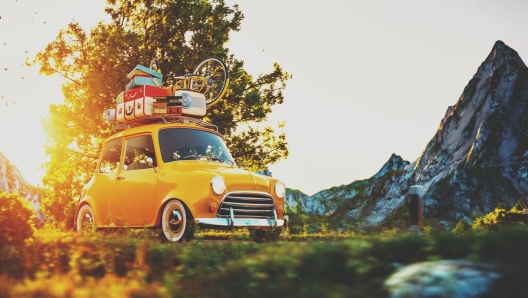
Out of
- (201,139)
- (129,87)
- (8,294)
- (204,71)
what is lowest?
(8,294)

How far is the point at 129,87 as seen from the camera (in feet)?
49.3

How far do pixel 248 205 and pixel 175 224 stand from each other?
129 centimetres

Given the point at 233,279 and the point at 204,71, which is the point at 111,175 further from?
the point at 233,279

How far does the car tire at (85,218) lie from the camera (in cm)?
1342

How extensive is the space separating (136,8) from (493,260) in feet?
91.7

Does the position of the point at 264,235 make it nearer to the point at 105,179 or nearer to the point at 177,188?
the point at 177,188

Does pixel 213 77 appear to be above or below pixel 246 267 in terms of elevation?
above

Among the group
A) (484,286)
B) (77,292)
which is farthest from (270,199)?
(484,286)

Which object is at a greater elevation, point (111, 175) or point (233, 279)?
point (111, 175)

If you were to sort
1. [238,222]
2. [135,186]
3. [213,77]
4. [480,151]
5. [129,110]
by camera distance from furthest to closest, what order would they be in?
[480,151]
[213,77]
[129,110]
[135,186]
[238,222]

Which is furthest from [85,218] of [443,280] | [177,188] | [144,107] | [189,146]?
[443,280]

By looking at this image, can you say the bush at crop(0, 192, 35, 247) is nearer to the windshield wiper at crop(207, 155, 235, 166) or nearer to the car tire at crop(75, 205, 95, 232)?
the car tire at crop(75, 205, 95, 232)

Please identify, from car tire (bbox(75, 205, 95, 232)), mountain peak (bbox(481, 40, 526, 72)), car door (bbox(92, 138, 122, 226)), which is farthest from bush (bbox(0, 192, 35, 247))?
mountain peak (bbox(481, 40, 526, 72))

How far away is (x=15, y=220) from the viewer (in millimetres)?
9969
